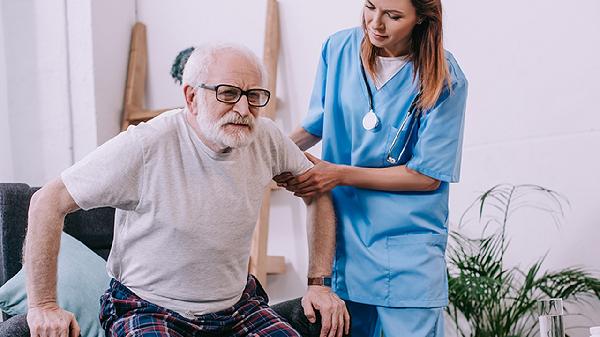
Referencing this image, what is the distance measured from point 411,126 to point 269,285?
1.42 metres

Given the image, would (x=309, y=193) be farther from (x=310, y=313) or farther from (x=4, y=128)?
(x=4, y=128)

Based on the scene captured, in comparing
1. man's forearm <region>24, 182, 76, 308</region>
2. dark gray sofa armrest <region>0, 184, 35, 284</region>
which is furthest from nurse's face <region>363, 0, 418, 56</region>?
dark gray sofa armrest <region>0, 184, 35, 284</region>

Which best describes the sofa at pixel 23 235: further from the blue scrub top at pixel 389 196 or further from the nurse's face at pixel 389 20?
the nurse's face at pixel 389 20

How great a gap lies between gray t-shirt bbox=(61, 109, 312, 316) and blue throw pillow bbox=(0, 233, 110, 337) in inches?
11.3

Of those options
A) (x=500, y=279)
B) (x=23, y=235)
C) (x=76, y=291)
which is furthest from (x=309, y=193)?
(x=500, y=279)

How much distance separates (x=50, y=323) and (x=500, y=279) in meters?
1.46

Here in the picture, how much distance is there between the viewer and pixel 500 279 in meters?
2.57

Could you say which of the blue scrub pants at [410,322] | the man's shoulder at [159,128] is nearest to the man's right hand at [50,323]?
the man's shoulder at [159,128]

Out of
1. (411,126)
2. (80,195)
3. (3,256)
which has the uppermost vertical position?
(411,126)

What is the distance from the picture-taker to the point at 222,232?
1.78 metres

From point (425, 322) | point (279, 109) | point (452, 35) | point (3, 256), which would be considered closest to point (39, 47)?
point (279, 109)

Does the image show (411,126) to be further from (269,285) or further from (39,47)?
(39,47)

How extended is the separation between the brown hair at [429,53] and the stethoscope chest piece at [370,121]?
0.35 ft

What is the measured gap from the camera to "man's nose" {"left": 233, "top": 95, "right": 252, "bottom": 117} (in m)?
1.75
